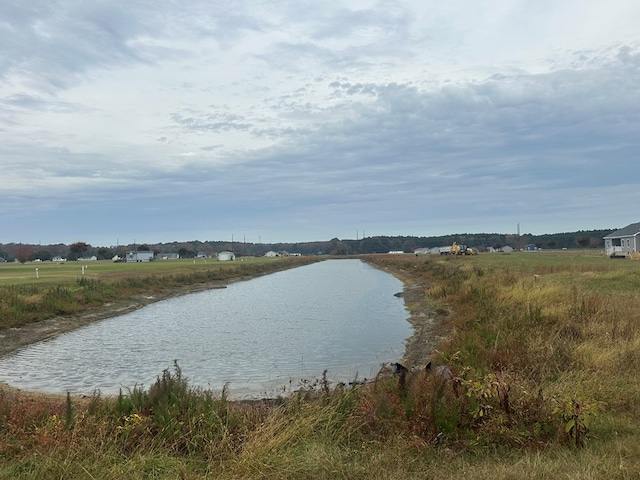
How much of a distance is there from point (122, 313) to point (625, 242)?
180ft

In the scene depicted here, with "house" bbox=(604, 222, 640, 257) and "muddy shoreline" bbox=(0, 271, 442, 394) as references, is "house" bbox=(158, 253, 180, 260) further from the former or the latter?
"muddy shoreline" bbox=(0, 271, 442, 394)

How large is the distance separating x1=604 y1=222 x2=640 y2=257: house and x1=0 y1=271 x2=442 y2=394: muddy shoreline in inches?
1378

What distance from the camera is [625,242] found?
197ft

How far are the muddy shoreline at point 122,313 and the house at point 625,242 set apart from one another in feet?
115

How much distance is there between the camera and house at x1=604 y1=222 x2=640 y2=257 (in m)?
56.6

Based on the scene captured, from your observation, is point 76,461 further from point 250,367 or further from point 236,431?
point 250,367

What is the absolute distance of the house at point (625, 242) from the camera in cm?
5662

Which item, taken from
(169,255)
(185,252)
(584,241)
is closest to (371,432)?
(584,241)

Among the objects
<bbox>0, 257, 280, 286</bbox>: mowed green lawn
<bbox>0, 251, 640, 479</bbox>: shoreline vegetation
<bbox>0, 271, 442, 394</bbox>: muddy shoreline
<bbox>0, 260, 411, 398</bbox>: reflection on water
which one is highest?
<bbox>0, 257, 280, 286</bbox>: mowed green lawn

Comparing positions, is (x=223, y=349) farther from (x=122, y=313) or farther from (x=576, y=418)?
(x=122, y=313)

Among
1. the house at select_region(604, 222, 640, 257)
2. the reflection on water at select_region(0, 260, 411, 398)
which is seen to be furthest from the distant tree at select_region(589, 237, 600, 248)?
the reflection on water at select_region(0, 260, 411, 398)

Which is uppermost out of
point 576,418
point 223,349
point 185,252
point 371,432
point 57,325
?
point 185,252

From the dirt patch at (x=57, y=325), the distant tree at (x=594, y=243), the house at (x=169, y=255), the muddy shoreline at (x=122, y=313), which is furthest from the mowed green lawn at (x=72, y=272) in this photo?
the distant tree at (x=594, y=243)

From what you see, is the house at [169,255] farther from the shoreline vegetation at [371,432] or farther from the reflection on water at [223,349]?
the shoreline vegetation at [371,432]
